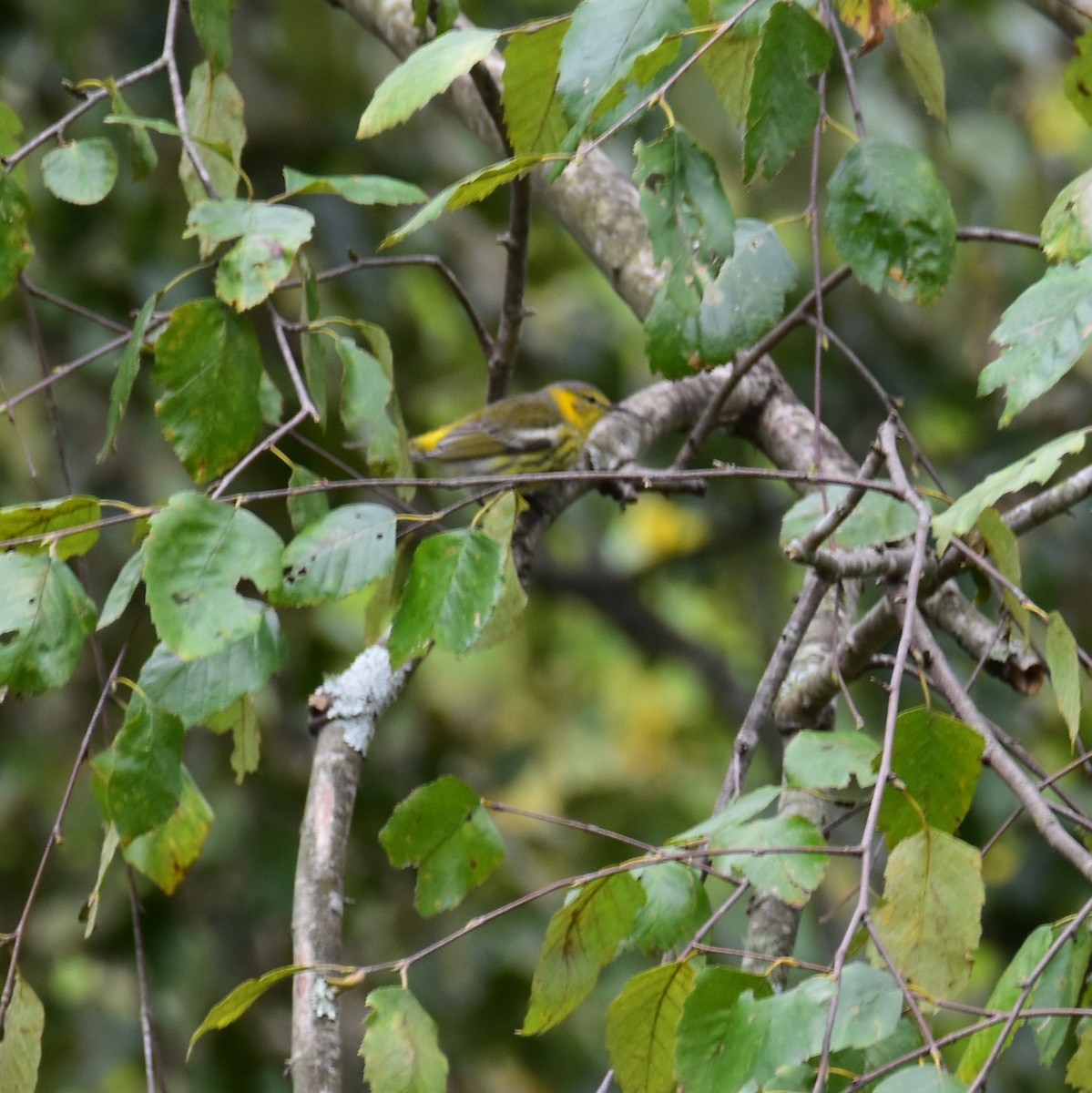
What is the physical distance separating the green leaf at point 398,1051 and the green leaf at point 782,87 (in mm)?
820

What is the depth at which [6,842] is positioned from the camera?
12.0 feet

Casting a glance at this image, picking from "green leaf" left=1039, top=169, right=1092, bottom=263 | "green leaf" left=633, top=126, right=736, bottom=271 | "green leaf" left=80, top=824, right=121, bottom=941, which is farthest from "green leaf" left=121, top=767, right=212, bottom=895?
"green leaf" left=1039, top=169, right=1092, bottom=263

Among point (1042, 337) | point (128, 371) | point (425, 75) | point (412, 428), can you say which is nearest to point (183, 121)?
point (128, 371)

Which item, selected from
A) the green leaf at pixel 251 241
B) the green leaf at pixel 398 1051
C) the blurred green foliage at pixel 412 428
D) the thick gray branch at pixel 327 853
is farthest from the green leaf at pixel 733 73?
the blurred green foliage at pixel 412 428

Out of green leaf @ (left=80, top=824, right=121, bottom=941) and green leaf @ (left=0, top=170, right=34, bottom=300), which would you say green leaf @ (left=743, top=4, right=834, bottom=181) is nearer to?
green leaf @ (left=0, top=170, right=34, bottom=300)

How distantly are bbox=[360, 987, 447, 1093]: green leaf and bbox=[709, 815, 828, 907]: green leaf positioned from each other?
0.31m

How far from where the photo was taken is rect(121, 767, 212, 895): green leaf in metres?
1.55

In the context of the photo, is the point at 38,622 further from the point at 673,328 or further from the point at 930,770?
the point at 930,770

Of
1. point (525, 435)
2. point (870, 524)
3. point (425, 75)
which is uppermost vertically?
point (425, 75)

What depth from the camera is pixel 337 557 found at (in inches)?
51.4

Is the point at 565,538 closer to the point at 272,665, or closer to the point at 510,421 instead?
the point at 510,421

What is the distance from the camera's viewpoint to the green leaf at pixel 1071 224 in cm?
125

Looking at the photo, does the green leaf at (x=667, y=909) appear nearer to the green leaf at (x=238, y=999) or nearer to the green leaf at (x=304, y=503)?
the green leaf at (x=238, y=999)

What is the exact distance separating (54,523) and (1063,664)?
951 millimetres
